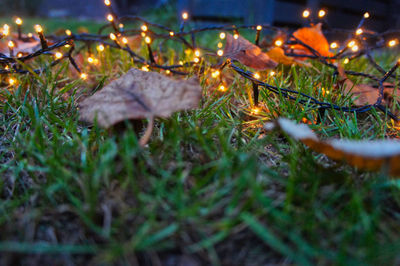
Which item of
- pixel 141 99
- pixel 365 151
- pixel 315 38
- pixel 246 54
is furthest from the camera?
pixel 315 38

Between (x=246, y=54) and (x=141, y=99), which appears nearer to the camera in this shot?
(x=141, y=99)

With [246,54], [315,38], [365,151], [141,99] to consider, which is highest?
[315,38]

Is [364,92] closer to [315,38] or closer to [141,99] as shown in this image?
[315,38]

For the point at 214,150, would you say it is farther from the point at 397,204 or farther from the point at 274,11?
the point at 274,11

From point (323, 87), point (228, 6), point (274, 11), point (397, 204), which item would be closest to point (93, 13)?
point (228, 6)

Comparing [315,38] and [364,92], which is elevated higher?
[315,38]

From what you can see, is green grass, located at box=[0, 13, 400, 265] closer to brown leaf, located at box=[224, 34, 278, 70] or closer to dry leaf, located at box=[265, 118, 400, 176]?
dry leaf, located at box=[265, 118, 400, 176]

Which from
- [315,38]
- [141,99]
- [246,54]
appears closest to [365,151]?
[141,99]
